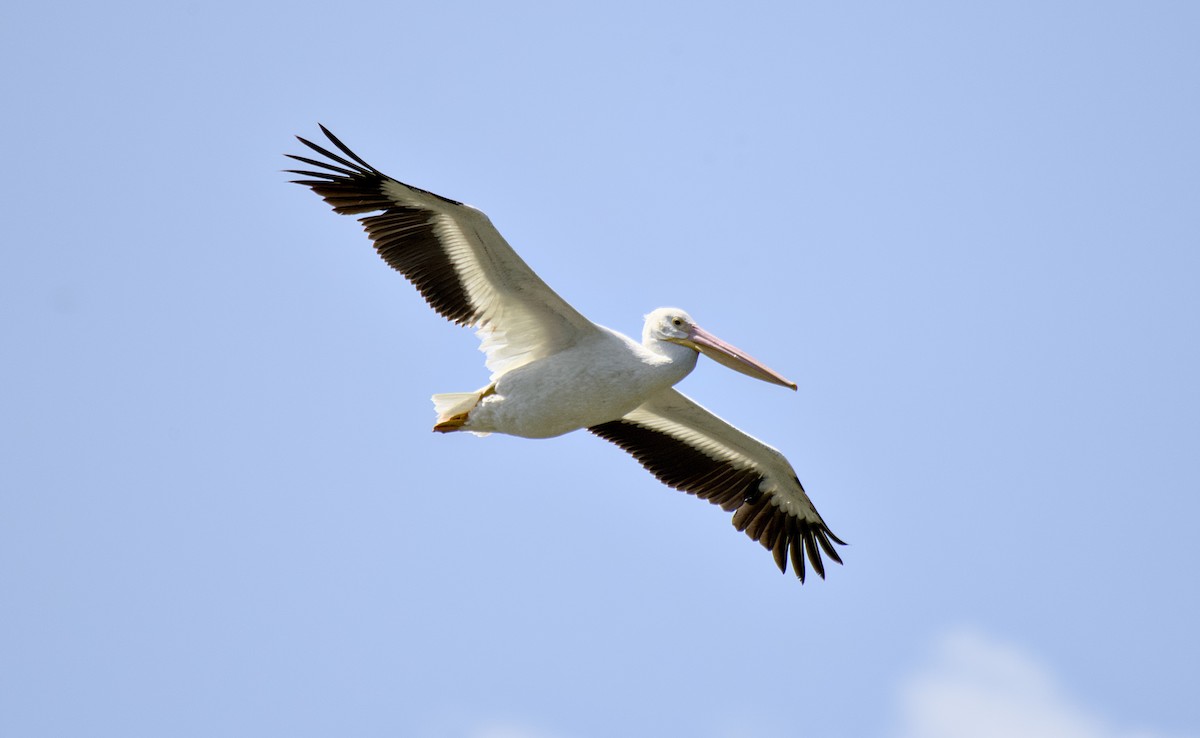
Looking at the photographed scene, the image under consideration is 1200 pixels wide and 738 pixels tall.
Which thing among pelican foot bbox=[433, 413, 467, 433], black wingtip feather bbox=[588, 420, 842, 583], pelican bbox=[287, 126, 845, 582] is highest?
black wingtip feather bbox=[588, 420, 842, 583]

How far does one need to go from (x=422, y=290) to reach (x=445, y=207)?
0.68 m

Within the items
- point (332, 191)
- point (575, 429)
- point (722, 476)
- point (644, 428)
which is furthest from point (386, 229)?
point (722, 476)

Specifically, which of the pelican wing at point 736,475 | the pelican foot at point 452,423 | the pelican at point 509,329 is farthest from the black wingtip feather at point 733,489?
the pelican foot at point 452,423

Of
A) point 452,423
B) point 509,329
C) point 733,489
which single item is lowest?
point 452,423

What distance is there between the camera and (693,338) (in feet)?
33.3

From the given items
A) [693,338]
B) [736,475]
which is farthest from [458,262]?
[736,475]

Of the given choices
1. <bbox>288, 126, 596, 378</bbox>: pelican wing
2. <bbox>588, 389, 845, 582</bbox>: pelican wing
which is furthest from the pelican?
<bbox>588, 389, 845, 582</bbox>: pelican wing

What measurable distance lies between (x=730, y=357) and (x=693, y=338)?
0.99 ft

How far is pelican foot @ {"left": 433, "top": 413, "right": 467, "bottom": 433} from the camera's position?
33.7 ft

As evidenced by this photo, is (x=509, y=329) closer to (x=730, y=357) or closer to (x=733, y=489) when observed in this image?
(x=730, y=357)

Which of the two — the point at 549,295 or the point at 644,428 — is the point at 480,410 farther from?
the point at 644,428

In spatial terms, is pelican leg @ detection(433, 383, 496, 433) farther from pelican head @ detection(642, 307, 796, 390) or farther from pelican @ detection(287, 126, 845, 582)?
pelican head @ detection(642, 307, 796, 390)

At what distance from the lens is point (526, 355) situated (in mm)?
10211

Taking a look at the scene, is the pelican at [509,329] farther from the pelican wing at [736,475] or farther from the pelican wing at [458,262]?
A: the pelican wing at [736,475]
